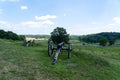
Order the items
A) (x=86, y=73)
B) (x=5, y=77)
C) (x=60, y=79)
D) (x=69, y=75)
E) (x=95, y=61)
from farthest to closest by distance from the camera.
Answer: (x=95, y=61) < (x=86, y=73) < (x=69, y=75) < (x=60, y=79) < (x=5, y=77)

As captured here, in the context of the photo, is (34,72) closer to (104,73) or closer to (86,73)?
(86,73)

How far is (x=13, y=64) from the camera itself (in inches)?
536

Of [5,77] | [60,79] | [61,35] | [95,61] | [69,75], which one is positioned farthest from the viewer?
[61,35]

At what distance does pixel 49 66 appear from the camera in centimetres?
1371

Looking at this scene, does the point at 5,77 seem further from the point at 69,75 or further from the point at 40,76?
the point at 69,75

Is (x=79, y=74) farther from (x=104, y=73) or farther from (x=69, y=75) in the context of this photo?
(x=104, y=73)

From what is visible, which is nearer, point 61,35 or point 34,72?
point 34,72

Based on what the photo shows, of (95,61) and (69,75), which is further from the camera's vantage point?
(95,61)

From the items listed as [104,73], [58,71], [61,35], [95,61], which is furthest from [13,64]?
[61,35]

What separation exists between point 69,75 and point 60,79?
1058 millimetres

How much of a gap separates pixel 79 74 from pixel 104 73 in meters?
2.25

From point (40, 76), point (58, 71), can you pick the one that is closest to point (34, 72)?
point (40, 76)

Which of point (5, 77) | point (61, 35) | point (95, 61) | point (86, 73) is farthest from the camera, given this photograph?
point (61, 35)

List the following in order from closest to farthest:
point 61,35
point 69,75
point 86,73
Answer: point 69,75, point 86,73, point 61,35
